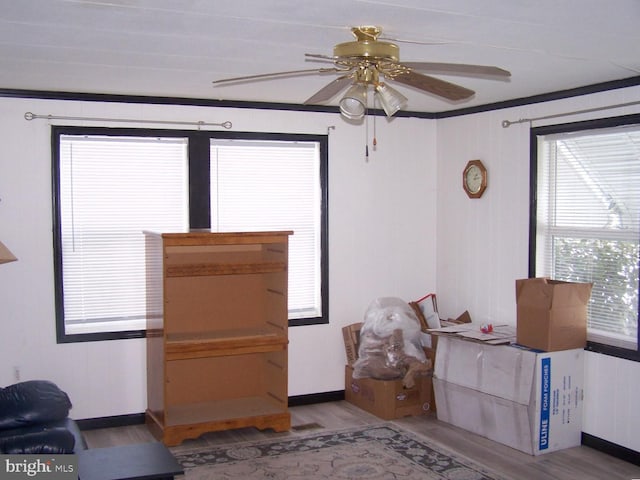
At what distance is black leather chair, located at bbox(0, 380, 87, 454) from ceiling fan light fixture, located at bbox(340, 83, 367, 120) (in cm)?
182

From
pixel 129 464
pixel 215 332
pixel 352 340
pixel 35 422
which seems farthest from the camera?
pixel 352 340

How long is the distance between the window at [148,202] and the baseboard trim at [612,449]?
6.94ft

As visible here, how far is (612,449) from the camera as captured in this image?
4.37 meters

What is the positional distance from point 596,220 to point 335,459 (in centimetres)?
225

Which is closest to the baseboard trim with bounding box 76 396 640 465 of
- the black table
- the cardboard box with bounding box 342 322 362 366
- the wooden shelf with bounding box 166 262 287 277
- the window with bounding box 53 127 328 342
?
the cardboard box with bounding box 342 322 362 366

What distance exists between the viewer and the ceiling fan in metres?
2.70

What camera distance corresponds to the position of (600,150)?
448cm

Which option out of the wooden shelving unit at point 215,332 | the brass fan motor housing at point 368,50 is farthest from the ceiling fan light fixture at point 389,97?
the wooden shelving unit at point 215,332

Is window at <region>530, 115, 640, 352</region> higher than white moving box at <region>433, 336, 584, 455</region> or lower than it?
higher

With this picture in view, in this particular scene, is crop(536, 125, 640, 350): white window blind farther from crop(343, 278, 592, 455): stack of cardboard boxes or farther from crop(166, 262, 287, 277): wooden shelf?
crop(166, 262, 287, 277): wooden shelf

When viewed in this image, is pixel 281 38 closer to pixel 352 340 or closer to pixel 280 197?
pixel 280 197

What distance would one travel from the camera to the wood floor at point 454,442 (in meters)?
4.12

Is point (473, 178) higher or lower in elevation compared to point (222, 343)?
higher

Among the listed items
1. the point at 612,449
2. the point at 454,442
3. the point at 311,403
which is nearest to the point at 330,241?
the point at 311,403
